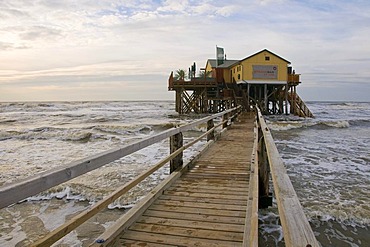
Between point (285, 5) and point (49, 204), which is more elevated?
point (285, 5)

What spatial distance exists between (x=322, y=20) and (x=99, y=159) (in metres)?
23.6

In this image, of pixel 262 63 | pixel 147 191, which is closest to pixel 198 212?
pixel 147 191

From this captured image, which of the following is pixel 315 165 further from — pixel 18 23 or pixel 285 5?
pixel 18 23

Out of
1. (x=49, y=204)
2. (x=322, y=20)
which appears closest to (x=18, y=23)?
(x=49, y=204)

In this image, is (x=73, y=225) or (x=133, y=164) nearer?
(x=73, y=225)

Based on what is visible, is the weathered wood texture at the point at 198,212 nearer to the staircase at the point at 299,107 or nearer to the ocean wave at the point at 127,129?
the ocean wave at the point at 127,129

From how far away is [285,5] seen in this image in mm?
17047

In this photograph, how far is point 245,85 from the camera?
3131 centimetres

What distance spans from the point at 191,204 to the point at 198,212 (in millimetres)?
270

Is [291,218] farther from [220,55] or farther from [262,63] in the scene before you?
[220,55]

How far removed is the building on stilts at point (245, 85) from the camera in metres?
29.3

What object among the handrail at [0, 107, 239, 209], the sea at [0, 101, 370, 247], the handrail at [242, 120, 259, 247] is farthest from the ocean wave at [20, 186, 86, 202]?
the handrail at [0, 107, 239, 209]

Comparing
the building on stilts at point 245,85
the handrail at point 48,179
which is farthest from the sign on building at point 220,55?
the handrail at point 48,179

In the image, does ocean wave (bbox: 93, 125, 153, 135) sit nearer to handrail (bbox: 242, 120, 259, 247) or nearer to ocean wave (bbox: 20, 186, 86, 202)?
ocean wave (bbox: 20, 186, 86, 202)
